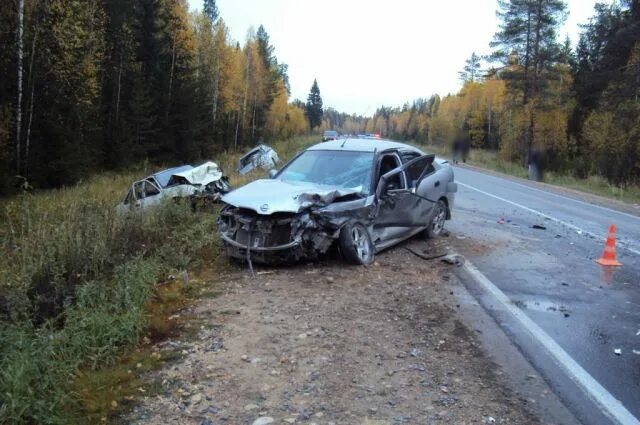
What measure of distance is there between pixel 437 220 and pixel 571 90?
43768 millimetres

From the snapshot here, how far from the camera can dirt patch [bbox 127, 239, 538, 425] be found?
340 centimetres

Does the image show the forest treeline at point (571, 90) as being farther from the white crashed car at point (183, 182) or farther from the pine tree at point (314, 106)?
the pine tree at point (314, 106)

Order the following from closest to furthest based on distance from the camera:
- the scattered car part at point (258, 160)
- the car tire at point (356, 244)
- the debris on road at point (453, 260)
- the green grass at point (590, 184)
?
the car tire at point (356, 244)
the debris on road at point (453, 260)
the green grass at point (590, 184)
the scattered car part at point (258, 160)

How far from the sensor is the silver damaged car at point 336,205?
21.2 ft

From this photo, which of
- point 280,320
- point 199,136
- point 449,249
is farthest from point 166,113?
point 280,320

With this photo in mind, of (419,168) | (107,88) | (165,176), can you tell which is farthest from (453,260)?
(107,88)

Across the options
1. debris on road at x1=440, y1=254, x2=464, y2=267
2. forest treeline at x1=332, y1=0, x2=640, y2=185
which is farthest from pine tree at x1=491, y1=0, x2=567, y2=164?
debris on road at x1=440, y1=254, x2=464, y2=267

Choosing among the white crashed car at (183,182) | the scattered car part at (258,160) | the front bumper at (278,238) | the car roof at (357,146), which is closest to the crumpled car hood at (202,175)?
the white crashed car at (183,182)

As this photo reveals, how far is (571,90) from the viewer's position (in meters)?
46.4

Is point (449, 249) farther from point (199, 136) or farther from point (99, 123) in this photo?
point (199, 136)

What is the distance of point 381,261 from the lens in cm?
738

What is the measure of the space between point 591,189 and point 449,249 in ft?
61.8

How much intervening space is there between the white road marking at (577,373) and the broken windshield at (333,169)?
252 centimetres

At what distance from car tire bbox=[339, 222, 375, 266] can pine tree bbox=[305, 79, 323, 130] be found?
124 m
